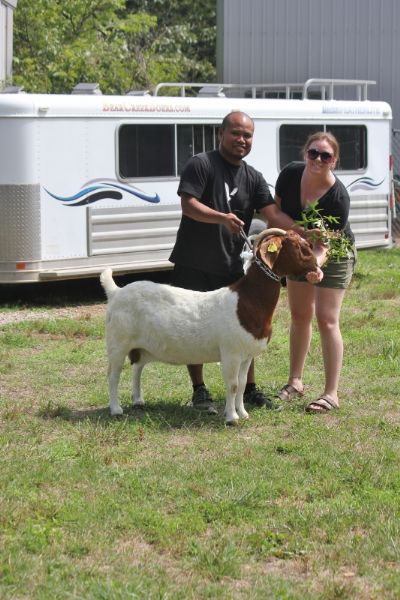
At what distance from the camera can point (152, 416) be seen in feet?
22.2

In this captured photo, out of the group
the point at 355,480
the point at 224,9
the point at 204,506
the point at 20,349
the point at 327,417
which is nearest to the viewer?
the point at 204,506

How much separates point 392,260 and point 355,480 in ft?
31.8

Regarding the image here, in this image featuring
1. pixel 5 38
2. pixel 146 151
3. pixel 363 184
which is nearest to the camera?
pixel 146 151

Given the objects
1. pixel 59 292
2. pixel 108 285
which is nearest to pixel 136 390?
pixel 108 285

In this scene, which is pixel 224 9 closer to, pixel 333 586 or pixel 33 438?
pixel 33 438

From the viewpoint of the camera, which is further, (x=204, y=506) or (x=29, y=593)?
(x=204, y=506)

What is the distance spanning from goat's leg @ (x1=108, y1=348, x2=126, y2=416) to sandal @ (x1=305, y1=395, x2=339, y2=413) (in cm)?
121

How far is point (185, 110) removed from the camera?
1230 centimetres

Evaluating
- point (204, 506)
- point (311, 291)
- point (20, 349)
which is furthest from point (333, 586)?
point (20, 349)

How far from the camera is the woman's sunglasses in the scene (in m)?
6.67

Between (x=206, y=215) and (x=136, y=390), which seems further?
(x=136, y=390)

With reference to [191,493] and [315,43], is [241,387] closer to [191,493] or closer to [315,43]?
[191,493]

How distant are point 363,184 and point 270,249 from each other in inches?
325

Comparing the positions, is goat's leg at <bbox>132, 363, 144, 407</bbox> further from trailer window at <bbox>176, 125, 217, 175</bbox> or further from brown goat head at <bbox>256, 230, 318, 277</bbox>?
trailer window at <bbox>176, 125, 217, 175</bbox>
